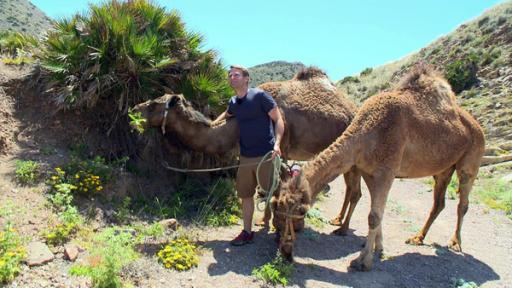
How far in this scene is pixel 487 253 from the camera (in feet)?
25.8

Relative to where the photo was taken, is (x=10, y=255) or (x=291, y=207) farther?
(x=291, y=207)

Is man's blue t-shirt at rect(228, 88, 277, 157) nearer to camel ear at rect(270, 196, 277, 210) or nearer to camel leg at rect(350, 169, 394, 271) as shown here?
camel ear at rect(270, 196, 277, 210)

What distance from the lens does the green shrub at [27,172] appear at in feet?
21.3

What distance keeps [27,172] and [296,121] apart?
426 centimetres

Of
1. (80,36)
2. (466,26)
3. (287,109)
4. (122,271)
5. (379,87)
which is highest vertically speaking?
(466,26)

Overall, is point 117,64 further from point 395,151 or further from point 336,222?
point 336,222

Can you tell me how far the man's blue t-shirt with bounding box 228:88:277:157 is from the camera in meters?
6.41

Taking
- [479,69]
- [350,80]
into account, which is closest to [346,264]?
[479,69]

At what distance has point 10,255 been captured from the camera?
461 cm

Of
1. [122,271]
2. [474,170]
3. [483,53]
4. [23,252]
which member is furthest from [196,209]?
[483,53]

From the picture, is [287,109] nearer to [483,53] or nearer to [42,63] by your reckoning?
[42,63]

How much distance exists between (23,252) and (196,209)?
11.0ft

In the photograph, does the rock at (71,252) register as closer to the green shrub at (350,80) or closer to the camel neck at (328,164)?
the camel neck at (328,164)

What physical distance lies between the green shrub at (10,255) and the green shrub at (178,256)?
5.23 feet
